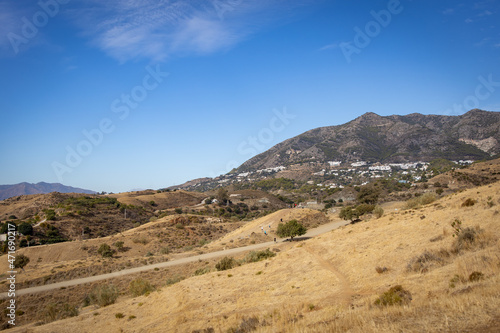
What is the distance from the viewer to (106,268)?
117ft

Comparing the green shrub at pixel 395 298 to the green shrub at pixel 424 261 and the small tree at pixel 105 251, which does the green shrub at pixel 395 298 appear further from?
the small tree at pixel 105 251

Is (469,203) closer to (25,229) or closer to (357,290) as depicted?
(357,290)

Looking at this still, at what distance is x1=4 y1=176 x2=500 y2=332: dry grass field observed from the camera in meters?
8.00

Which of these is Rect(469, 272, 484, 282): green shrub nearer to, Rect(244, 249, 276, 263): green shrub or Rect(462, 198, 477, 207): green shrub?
Rect(462, 198, 477, 207): green shrub

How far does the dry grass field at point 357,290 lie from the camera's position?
26.2ft

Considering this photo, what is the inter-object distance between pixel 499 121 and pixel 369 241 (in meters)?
233

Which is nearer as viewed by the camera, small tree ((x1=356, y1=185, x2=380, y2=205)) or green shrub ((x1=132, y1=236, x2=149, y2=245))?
green shrub ((x1=132, y1=236, x2=149, y2=245))

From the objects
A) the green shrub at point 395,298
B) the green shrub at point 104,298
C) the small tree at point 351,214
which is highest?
the green shrub at point 395,298

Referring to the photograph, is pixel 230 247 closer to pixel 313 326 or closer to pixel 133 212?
pixel 313 326

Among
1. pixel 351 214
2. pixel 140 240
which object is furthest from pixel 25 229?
pixel 351 214

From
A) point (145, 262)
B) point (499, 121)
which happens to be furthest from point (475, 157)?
point (145, 262)

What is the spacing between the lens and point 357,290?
47.0 feet

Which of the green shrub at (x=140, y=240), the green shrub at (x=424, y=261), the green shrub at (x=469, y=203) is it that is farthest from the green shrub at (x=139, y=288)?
the green shrub at (x=469, y=203)

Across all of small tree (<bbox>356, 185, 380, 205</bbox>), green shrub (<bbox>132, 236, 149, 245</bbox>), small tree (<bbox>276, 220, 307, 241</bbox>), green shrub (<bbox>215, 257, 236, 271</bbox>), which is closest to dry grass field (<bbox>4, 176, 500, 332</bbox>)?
green shrub (<bbox>215, 257, 236, 271</bbox>)
